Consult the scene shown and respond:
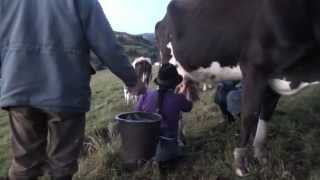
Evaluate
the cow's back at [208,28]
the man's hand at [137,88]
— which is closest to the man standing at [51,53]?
the man's hand at [137,88]

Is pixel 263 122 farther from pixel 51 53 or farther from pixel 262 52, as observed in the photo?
pixel 51 53

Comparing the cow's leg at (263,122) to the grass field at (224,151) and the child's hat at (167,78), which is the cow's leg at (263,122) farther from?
the child's hat at (167,78)

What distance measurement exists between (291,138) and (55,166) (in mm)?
3029

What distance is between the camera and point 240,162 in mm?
6121

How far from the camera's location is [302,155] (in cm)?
631

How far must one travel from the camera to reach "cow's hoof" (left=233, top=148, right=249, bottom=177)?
19.7ft

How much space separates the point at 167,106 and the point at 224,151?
0.82 meters

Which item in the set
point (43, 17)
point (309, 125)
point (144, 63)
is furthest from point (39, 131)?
point (144, 63)

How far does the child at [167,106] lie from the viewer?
20.8 feet

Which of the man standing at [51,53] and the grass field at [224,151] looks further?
the grass field at [224,151]

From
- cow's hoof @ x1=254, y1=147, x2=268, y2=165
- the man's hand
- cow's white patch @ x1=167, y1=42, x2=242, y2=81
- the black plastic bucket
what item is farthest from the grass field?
the man's hand

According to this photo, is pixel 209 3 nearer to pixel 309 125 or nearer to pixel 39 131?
pixel 309 125

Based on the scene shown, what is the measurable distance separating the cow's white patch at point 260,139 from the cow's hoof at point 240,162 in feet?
0.69

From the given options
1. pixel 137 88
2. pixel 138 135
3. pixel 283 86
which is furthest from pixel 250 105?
pixel 137 88
